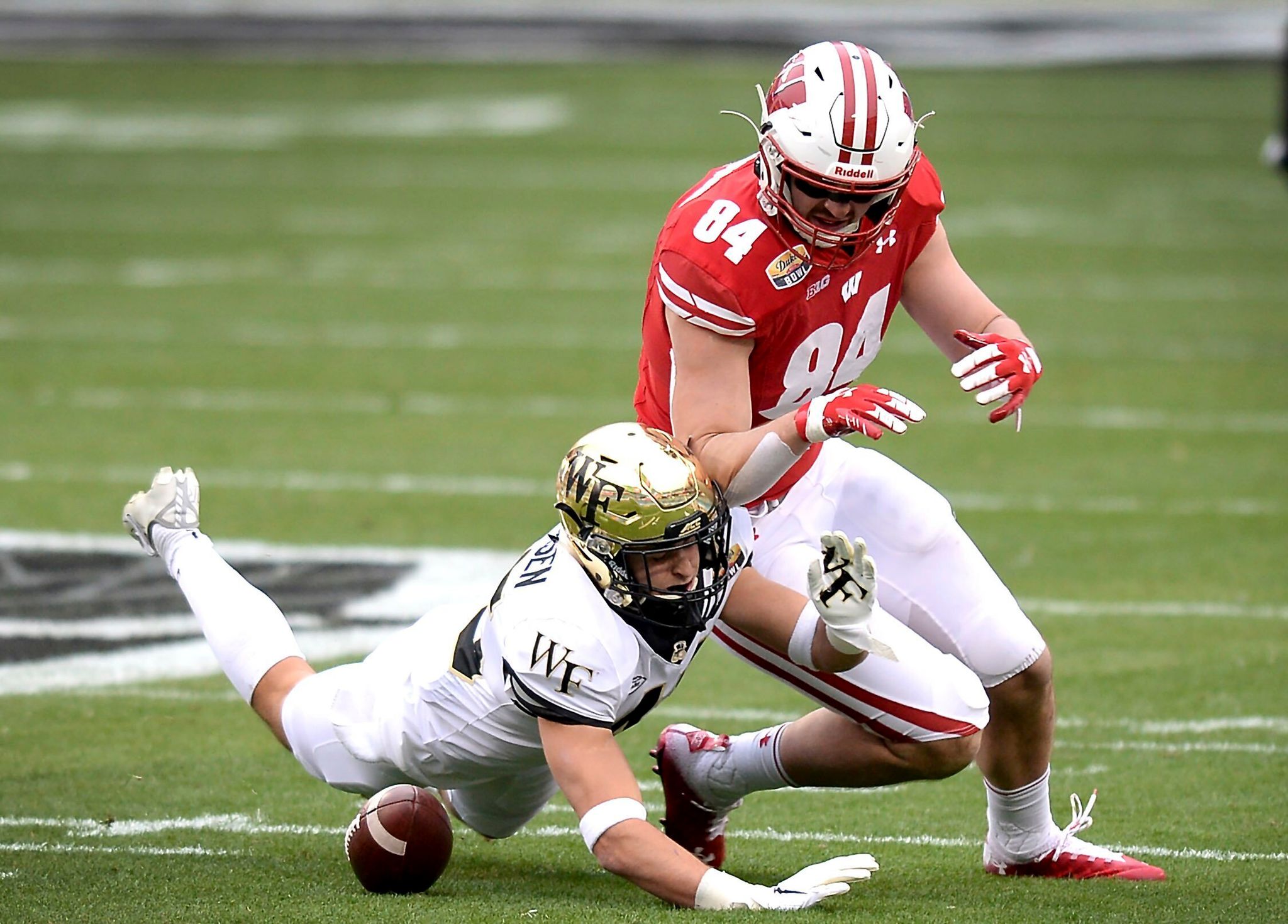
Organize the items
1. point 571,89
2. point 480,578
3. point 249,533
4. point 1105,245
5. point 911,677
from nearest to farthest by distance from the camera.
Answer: point 911,677 < point 480,578 < point 249,533 < point 1105,245 < point 571,89

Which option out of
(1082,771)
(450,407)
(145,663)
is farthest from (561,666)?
(450,407)

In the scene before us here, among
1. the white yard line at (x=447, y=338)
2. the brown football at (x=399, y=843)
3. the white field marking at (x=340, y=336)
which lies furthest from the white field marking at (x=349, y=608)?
the white field marking at (x=340, y=336)

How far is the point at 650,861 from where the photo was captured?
11.6 ft

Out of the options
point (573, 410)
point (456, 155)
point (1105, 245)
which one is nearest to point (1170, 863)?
point (573, 410)

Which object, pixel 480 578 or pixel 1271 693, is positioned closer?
pixel 1271 693

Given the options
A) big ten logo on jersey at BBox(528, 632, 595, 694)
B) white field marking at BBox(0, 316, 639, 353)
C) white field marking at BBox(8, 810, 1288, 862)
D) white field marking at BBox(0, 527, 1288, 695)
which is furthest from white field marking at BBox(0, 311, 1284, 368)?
big ten logo on jersey at BBox(528, 632, 595, 694)

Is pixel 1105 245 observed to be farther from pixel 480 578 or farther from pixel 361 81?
pixel 361 81

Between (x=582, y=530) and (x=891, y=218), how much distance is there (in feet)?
3.25

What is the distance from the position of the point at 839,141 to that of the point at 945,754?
126cm

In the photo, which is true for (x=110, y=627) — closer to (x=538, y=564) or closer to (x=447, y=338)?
(x=538, y=564)

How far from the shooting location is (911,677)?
3926mm

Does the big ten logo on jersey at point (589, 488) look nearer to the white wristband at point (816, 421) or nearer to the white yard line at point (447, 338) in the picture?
the white wristband at point (816, 421)

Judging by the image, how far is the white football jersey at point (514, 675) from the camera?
11.9ft

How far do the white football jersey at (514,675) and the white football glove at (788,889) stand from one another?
1.19ft
